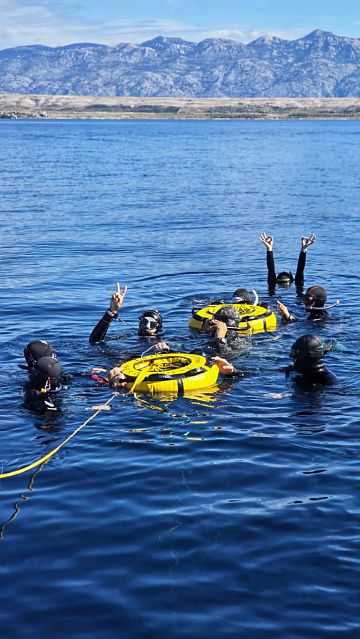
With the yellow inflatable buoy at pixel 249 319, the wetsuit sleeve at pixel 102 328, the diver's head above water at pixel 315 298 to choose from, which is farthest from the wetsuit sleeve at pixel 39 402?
the diver's head above water at pixel 315 298

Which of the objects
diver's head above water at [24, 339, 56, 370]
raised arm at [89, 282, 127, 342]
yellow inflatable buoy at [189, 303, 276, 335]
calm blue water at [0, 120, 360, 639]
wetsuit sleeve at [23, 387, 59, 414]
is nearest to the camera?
calm blue water at [0, 120, 360, 639]

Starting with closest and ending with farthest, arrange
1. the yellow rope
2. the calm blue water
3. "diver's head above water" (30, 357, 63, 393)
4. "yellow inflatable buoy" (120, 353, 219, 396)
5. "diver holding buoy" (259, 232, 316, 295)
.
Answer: the calm blue water, the yellow rope, "diver's head above water" (30, 357, 63, 393), "yellow inflatable buoy" (120, 353, 219, 396), "diver holding buoy" (259, 232, 316, 295)

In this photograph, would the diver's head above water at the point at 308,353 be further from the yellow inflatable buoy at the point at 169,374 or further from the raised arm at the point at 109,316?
the raised arm at the point at 109,316

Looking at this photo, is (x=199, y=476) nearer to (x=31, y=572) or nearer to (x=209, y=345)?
(x=31, y=572)

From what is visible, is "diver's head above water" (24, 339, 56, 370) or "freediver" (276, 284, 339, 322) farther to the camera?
"freediver" (276, 284, 339, 322)

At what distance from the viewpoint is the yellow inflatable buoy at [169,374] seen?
16.4 meters

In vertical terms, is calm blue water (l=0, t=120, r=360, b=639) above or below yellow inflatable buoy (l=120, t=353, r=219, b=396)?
below

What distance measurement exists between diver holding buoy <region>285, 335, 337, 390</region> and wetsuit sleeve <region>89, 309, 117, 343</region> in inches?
181

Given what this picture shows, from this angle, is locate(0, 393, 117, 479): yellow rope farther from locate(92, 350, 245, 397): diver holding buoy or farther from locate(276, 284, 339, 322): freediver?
locate(276, 284, 339, 322): freediver

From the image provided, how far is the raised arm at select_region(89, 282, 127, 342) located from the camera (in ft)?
61.3

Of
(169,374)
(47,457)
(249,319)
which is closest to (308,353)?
(169,374)

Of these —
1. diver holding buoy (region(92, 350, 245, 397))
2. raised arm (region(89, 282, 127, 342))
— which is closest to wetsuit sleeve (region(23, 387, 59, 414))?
diver holding buoy (region(92, 350, 245, 397))

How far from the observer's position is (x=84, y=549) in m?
11.2

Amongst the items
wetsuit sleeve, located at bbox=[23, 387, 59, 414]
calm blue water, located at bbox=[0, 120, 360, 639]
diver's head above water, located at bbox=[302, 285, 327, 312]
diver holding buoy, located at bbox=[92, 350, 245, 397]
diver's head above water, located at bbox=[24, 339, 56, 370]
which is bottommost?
calm blue water, located at bbox=[0, 120, 360, 639]
